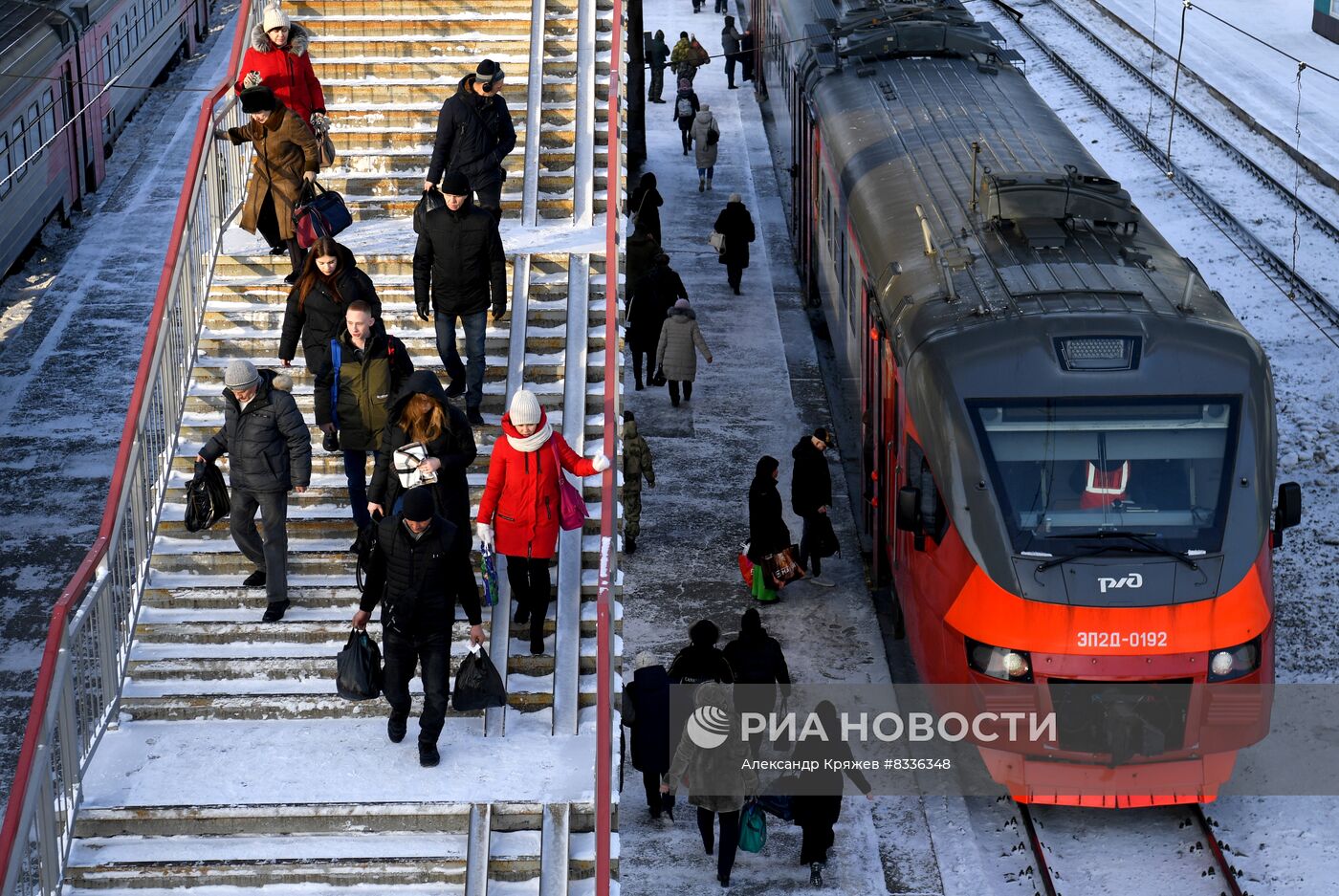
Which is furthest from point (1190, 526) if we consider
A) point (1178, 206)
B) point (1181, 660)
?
point (1178, 206)

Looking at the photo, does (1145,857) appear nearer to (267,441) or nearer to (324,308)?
(267,441)

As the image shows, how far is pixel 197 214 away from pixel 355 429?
334 cm

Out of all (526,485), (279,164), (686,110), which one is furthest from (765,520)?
(686,110)

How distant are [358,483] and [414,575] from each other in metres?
1.90

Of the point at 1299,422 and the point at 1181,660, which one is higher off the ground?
the point at 1181,660

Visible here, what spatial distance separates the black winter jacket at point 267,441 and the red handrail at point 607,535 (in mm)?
1791

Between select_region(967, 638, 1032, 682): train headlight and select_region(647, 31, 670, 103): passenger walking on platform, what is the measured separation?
23005mm

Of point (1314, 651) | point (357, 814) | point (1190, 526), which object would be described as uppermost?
point (1190, 526)

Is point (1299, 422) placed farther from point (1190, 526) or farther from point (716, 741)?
point (716, 741)

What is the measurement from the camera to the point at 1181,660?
11.0 meters

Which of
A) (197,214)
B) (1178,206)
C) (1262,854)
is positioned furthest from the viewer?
(1178,206)

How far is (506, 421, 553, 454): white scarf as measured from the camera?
34.5ft

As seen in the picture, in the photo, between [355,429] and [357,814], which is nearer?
[357,814]

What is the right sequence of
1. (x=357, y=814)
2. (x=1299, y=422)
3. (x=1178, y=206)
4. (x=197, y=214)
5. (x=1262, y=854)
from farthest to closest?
(x=1178, y=206)
(x=1299, y=422)
(x=197, y=214)
(x=1262, y=854)
(x=357, y=814)
